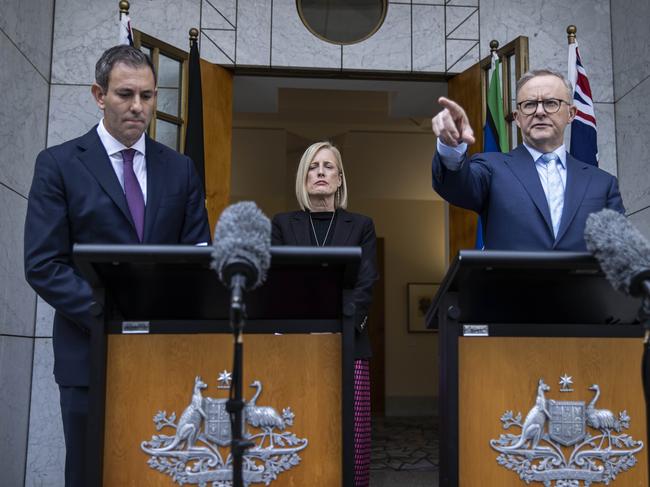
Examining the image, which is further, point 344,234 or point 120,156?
point 344,234

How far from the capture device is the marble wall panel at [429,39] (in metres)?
5.42

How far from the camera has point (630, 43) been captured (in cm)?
515

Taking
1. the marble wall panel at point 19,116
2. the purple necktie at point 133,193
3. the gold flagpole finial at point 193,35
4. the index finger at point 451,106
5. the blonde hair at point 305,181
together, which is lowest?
the purple necktie at point 133,193

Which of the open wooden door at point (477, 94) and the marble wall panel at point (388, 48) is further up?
the marble wall panel at point (388, 48)

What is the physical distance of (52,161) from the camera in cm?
217

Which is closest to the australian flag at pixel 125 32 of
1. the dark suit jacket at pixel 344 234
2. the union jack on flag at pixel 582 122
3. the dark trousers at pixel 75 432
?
the dark suit jacket at pixel 344 234

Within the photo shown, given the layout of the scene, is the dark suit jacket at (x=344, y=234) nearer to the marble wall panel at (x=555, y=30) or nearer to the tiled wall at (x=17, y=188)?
the tiled wall at (x=17, y=188)

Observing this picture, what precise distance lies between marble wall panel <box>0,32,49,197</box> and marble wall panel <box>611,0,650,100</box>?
3926mm

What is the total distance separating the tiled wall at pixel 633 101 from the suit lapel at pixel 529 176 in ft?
9.16

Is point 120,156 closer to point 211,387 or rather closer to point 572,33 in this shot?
point 211,387

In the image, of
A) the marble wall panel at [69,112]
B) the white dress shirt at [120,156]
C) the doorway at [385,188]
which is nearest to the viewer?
the white dress shirt at [120,156]

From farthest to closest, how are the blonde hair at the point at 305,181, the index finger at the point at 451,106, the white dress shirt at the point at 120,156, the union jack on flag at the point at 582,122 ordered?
1. the union jack on flag at the point at 582,122
2. the blonde hair at the point at 305,181
3. the white dress shirt at the point at 120,156
4. the index finger at the point at 451,106

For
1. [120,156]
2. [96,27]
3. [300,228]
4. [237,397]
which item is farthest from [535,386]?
[96,27]

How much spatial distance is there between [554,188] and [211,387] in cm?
128
